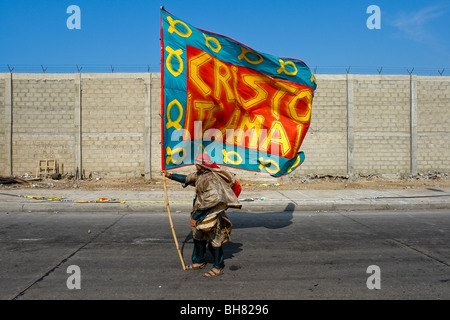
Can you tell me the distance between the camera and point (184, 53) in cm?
601

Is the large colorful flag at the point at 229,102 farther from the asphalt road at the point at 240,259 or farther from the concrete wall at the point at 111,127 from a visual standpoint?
the concrete wall at the point at 111,127

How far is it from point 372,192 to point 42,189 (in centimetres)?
1238

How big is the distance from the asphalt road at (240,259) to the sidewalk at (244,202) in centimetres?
106

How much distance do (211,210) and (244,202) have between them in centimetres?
561

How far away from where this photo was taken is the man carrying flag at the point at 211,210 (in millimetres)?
4961

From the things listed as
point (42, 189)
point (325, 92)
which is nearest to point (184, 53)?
point (42, 189)

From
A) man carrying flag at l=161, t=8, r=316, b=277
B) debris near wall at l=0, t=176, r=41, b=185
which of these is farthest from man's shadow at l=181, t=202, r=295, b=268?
debris near wall at l=0, t=176, r=41, b=185

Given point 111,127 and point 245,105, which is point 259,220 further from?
point 111,127

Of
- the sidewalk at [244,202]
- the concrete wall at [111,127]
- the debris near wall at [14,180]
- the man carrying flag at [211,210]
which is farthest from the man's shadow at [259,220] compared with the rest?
the debris near wall at [14,180]

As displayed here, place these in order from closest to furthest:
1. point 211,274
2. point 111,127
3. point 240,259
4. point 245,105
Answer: point 211,274 → point 240,259 → point 245,105 → point 111,127

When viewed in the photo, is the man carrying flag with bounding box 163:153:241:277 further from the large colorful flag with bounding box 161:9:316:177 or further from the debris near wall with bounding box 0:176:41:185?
the debris near wall with bounding box 0:176:41:185

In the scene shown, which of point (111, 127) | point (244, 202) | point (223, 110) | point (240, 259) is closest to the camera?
point (240, 259)

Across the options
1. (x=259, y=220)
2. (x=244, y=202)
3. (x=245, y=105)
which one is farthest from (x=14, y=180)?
A: (x=245, y=105)

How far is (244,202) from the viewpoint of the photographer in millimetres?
10539
